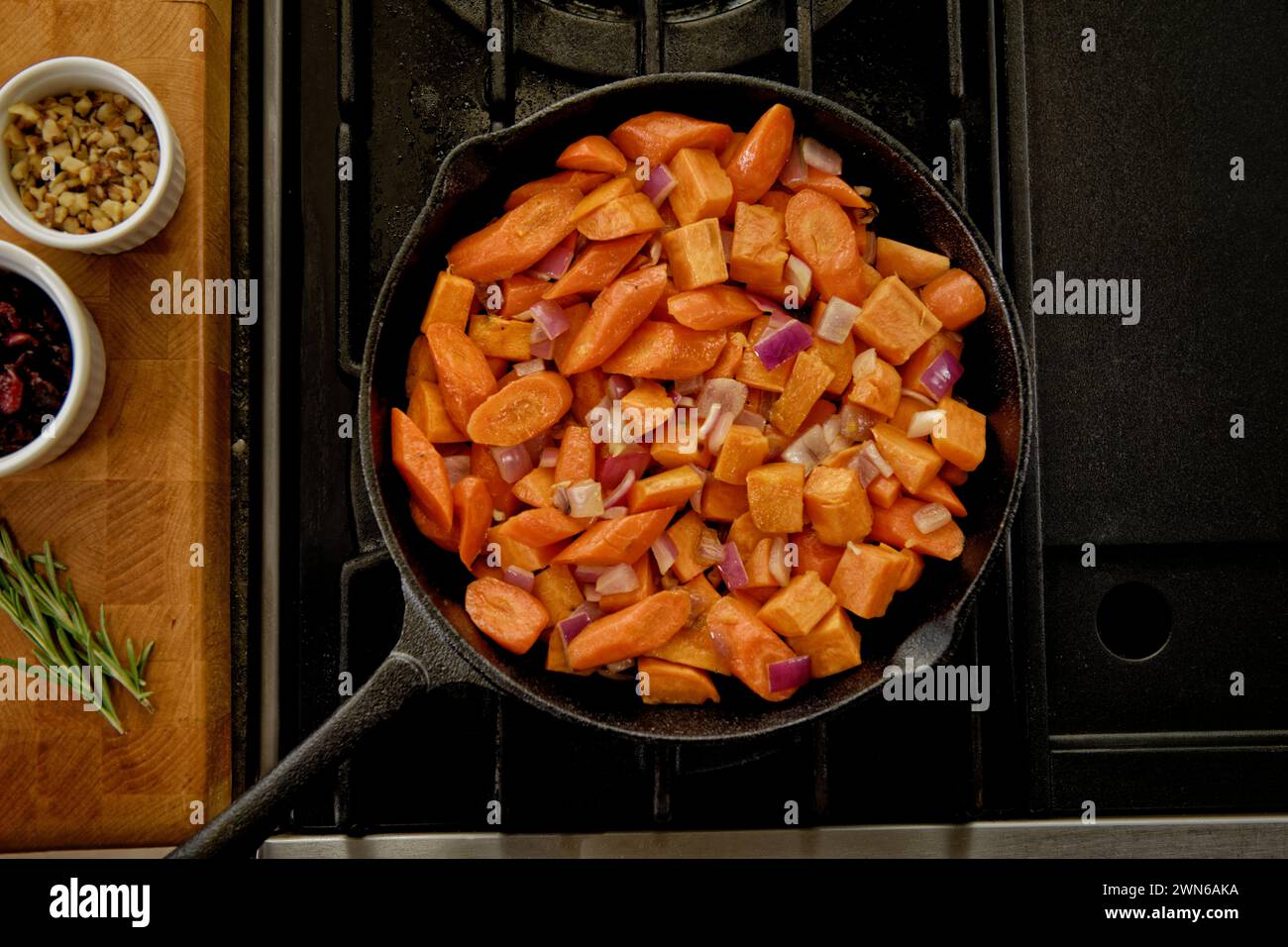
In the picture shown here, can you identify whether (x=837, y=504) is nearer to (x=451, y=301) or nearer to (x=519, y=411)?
(x=519, y=411)

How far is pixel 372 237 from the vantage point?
1552 mm

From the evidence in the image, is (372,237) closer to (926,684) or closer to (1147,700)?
(926,684)

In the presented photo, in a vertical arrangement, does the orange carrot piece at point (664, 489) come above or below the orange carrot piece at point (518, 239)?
below

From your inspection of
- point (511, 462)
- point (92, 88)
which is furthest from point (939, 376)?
point (92, 88)

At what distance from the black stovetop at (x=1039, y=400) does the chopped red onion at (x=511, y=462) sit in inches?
11.7

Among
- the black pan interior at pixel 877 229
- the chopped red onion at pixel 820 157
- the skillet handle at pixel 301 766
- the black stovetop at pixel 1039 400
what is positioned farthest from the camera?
the black stovetop at pixel 1039 400

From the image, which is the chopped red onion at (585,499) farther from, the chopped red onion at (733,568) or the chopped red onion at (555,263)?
the chopped red onion at (555,263)

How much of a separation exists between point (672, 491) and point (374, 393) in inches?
17.1

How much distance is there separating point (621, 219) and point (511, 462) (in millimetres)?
372

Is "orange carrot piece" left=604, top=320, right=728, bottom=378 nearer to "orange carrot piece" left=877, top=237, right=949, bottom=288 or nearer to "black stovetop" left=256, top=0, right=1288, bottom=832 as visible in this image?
"orange carrot piece" left=877, top=237, right=949, bottom=288

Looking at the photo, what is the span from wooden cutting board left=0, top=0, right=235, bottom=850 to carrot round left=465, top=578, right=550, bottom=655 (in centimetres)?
48

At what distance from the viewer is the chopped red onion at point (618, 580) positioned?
1327mm

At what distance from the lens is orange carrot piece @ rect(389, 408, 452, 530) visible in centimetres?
131

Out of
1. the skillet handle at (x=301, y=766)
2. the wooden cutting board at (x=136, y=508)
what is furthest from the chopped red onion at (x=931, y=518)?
the wooden cutting board at (x=136, y=508)
